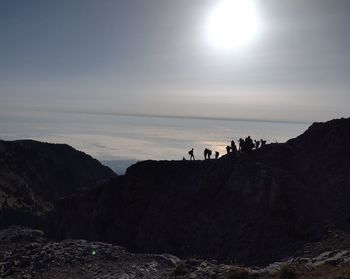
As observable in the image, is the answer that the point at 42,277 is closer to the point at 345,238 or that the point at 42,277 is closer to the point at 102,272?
the point at 102,272

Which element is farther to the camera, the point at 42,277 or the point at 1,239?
the point at 1,239

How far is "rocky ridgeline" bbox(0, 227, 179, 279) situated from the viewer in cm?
3462

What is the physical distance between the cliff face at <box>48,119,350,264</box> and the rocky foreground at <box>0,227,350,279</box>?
11.4 metres

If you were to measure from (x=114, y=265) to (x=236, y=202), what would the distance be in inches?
893

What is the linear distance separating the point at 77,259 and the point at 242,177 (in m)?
25.0

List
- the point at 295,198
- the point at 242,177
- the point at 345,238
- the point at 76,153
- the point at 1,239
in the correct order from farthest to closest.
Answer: the point at 76,153 → the point at 1,239 → the point at 242,177 → the point at 295,198 → the point at 345,238

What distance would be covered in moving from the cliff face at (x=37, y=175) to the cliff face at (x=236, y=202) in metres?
35.9

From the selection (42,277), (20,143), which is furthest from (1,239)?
(20,143)

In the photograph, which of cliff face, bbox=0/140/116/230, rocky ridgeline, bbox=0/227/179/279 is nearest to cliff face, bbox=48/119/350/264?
rocky ridgeline, bbox=0/227/179/279

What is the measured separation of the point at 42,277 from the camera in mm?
34812

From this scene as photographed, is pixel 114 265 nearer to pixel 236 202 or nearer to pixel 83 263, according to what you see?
pixel 83 263

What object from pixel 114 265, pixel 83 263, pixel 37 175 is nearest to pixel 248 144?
pixel 114 265

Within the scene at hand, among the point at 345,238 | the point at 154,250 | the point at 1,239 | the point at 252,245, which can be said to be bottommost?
the point at 1,239

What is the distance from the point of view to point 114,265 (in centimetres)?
3706
